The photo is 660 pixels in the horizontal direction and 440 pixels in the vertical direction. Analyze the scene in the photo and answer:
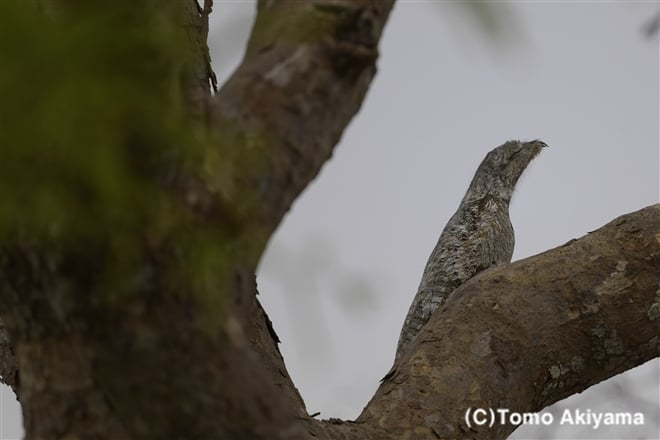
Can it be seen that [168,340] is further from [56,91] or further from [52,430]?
Result: [56,91]

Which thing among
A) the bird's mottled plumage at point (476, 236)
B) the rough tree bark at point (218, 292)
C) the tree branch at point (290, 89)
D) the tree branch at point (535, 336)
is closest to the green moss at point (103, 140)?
the rough tree bark at point (218, 292)

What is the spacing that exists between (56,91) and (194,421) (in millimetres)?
735

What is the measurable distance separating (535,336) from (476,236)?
1822 millimetres

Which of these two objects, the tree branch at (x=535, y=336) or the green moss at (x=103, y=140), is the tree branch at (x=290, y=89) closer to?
the green moss at (x=103, y=140)

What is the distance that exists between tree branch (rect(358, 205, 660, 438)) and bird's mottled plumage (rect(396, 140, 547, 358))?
527 millimetres

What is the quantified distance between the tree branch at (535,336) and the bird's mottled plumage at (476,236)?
20.8 inches

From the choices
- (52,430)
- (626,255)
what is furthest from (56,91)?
(626,255)

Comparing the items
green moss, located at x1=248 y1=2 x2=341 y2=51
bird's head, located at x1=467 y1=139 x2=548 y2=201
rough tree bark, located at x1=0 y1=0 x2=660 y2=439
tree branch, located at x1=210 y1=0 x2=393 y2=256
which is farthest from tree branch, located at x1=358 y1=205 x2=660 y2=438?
bird's head, located at x1=467 y1=139 x2=548 y2=201

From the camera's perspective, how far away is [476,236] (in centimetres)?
442

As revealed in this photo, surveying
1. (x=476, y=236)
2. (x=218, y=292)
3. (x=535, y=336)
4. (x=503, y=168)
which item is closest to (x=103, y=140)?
(x=218, y=292)

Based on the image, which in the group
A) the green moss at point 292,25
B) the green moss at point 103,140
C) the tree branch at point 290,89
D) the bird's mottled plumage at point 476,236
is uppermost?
the bird's mottled plumage at point 476,236

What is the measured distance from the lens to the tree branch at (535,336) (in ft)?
8.21

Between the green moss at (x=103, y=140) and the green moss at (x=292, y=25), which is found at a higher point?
the green moss at (x=292, y=25)

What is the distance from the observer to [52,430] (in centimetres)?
152
